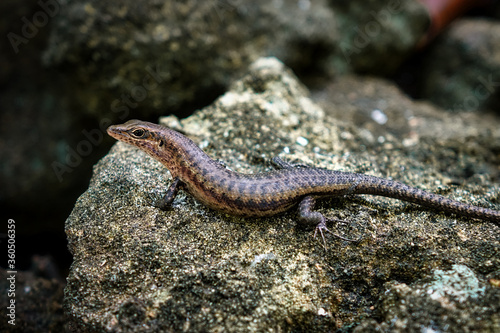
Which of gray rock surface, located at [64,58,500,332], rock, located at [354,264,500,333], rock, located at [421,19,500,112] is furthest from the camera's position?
rock, located at [421,19,500,112]

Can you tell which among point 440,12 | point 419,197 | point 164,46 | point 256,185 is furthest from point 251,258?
point 440,12

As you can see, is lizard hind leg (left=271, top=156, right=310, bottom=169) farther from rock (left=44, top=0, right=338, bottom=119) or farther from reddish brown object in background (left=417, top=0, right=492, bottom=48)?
reddish brown object in background (left=417, top=0, right=492, bottom=48)

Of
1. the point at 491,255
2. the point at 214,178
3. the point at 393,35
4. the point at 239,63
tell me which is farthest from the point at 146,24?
the point at 491,255

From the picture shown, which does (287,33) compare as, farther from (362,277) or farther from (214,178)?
(362,277)

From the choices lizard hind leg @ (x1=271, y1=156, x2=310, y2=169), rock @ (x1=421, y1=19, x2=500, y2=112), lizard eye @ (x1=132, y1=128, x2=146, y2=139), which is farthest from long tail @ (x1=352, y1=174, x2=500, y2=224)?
rock @ (x1=421, y1=19, x2=500, y2=112)

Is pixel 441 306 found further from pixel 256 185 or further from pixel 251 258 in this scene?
pixel 256 185

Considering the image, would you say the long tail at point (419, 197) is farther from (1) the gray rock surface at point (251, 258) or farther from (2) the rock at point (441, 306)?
(2) the rock at point (441, 306)
